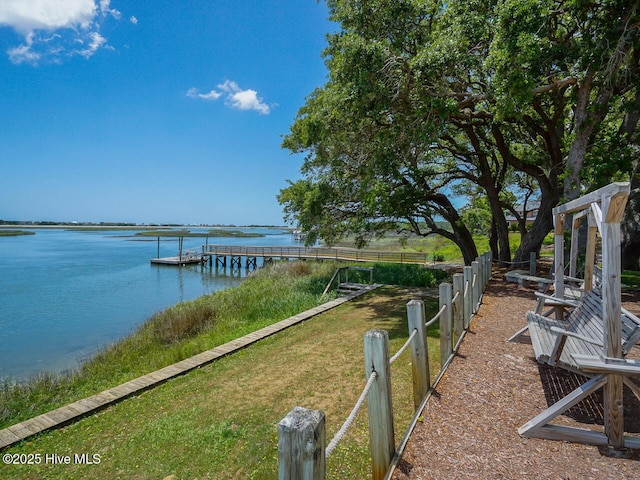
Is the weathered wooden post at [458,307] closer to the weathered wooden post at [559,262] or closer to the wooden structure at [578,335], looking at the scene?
the wooden structure at [578,335]

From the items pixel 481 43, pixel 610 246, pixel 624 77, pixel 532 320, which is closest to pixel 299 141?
pixel 481 43

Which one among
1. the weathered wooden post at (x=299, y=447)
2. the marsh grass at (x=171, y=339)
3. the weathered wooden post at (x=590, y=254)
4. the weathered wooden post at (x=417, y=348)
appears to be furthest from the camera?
the marsh grass at (x=171, y=339)

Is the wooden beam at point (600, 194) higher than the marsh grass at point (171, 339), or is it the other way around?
the wooden beam at point (600, 194)

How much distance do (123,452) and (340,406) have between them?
2.41m

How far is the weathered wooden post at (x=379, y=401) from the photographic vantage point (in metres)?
2.56

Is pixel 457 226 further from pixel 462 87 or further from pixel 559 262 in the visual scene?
pixel 559 262

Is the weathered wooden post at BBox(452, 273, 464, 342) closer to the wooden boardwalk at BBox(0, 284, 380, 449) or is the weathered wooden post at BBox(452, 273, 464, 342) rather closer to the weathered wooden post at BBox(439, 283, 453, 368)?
the weathered wooden post at BBox(439, 283, 453, 368)

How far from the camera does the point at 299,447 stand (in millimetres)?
1453

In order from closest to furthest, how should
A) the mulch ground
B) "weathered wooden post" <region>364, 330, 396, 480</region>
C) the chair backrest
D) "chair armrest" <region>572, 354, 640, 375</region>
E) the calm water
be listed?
"weathered wooden post" <region>364, 330, 396, 480</region>, the mulch ground, "chair armrest" <region>572, 354, 640, 375</region>, the chair backrest, the calm water

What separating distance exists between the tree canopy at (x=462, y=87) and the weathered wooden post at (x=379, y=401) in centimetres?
800

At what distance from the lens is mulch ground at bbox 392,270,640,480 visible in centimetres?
271

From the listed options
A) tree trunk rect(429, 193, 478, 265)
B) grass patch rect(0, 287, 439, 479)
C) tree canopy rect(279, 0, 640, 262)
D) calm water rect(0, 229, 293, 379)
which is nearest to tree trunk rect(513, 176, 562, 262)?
tree canopy rect(279, 0, 640, 262)

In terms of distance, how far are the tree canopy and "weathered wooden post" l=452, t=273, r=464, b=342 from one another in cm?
509

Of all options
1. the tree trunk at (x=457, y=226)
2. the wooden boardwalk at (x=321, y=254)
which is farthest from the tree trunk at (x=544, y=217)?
the wooden boardwalk at (x=321, y=254)
